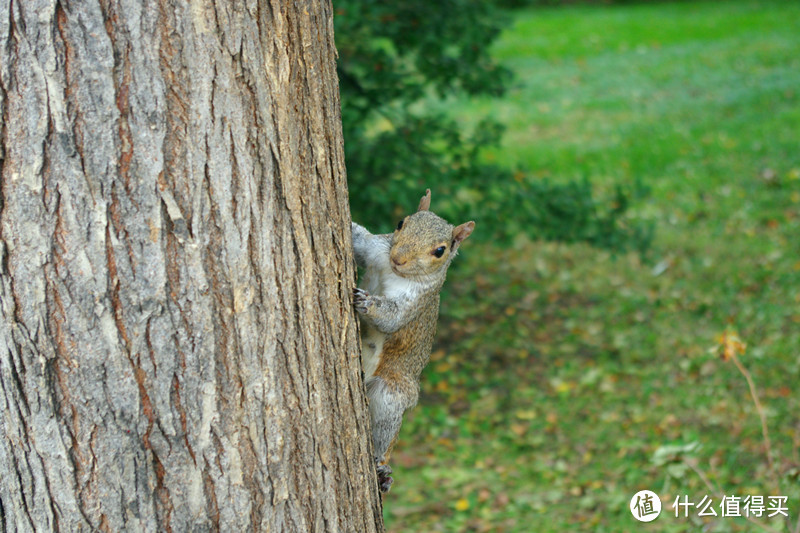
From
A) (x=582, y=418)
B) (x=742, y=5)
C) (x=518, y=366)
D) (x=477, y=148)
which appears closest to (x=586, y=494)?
(x=582, y=418)

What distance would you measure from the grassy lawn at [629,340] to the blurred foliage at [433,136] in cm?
55

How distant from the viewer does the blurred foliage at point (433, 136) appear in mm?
5164

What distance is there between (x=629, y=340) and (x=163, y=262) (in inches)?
206

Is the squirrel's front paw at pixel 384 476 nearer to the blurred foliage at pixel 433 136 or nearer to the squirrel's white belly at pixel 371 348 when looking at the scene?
the squirrel's white belly at pixel 371 348

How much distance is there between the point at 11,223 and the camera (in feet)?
5.60

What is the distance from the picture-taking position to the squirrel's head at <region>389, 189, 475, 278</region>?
9.19 ft

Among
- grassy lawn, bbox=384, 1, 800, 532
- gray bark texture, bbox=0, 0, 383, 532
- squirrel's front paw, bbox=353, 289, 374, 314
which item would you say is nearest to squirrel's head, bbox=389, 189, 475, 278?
squirrel's front paw, bbox=353, 289, 374, 314

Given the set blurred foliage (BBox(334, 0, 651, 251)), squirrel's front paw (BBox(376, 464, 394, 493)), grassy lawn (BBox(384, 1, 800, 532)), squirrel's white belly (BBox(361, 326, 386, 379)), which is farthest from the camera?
blurred foliage (BBox(334, 0, 651, 251))

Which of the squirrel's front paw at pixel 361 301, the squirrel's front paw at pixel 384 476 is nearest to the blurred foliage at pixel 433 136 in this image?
the squirrel's front paw at pixel 384 476

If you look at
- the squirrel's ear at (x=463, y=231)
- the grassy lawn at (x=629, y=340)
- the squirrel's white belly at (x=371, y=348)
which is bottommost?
the grassy lawn at (x=629, y=340)

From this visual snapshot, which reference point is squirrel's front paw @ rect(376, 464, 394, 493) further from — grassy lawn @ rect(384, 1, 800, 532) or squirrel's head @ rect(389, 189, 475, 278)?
grassy lawn @ rect(384, 1, 800, 532)

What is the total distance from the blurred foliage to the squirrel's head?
1.98 meters

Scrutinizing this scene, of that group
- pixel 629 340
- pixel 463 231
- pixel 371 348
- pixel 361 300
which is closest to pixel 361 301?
pixel 361 300

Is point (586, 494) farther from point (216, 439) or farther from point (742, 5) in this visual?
point (742, 5)
